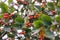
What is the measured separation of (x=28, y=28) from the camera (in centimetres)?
103

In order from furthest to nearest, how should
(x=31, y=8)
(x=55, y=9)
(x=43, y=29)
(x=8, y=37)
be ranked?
(x=31, y=8) → (x=8, y=37) → (x=55, y=9) → (x=43, y=29)

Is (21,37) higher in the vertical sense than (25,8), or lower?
lower

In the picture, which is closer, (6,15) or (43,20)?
(43,20)

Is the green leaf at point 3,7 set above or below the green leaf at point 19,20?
above

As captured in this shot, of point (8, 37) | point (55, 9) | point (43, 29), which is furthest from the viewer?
point (8, 37)

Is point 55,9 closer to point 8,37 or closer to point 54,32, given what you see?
point 54,32

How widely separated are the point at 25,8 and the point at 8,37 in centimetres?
28

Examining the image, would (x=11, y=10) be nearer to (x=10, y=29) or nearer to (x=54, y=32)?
(x=10, y=29)

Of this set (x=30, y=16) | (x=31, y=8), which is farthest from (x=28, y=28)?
(x=31, y=8)

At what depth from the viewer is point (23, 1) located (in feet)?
4.09

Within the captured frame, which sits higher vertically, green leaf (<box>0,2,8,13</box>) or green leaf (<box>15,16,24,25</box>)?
green leaf (<box>0,2,8,13</box>)

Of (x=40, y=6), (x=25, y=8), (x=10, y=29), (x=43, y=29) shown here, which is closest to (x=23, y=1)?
(x=25, y=8)

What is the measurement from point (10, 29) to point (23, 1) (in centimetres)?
29

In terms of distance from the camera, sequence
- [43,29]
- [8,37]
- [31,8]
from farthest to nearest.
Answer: [31,8], [8,37], [43,29]
